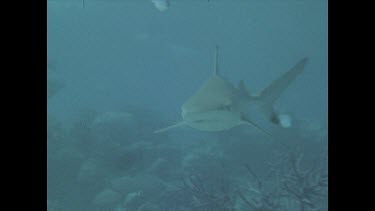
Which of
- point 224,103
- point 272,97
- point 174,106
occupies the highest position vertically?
point 174,106

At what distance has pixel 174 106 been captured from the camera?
2962 centimetres

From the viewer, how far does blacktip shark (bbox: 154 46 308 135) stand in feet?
12.0

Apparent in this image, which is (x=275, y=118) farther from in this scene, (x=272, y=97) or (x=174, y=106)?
(x=174, y=106)

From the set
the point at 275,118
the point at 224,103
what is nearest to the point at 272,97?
the point at 275,118

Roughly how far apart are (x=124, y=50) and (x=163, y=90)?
668cm

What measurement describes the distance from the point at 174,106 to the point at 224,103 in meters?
26.0

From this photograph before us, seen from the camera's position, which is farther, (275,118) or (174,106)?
(174,106)

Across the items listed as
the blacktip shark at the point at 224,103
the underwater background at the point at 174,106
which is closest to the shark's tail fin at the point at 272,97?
the blacktip shark at the point at 224,103

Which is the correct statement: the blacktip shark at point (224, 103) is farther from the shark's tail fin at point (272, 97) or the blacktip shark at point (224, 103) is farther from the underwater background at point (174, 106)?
the underwater background at point (174, 106)

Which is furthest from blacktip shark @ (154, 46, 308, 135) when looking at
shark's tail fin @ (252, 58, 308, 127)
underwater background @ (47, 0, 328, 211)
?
underwater background @ (47, 0, 328, 211)

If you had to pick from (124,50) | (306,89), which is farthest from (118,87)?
(306,89)

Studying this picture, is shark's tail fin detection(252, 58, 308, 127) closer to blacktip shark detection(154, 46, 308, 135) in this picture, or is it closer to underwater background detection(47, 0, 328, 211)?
blacktip shark detection(154, 46, 308, 135)

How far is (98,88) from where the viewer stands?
29.2 metres

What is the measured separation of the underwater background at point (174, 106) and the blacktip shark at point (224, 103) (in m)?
0.44
